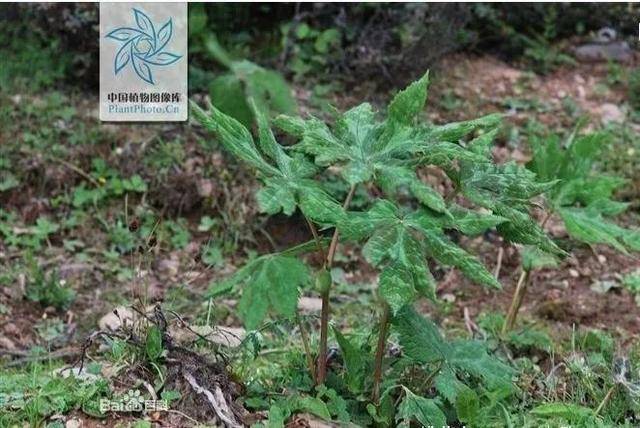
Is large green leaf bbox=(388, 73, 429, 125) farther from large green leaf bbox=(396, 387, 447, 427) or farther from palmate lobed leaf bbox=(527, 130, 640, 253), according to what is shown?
palmate lobed leaf bbox=(527, 130, 640, 253)

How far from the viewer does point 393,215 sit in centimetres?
211

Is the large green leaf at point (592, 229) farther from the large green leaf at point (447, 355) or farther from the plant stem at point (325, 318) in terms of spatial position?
the plant stem at point (325, 318)

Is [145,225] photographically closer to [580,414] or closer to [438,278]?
[438,278]

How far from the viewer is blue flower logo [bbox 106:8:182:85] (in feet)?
11.9

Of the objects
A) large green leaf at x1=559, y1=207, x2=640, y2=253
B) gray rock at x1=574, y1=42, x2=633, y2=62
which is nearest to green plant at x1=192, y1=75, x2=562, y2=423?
large green leaf at x1=559, y1=207, x2=640, y2=253

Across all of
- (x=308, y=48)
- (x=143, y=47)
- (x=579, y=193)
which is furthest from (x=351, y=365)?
(x=308, y=48)

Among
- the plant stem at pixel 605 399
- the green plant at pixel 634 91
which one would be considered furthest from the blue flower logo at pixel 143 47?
the green plant at pixel 634 91

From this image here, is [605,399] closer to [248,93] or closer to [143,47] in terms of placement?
[143,47]

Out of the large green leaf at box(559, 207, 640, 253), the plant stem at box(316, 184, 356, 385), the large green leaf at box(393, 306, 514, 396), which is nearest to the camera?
the plant stem at box(316, 184, 356, 385)

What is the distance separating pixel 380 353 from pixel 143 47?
189 cm

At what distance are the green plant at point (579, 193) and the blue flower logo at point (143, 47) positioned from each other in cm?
149

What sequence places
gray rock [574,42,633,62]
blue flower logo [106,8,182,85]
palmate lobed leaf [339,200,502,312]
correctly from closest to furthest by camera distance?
palmate lobed leaf [339,200,502,312]
blue flower logo [106,8,182,85]
gray rock [574,42,633,62]

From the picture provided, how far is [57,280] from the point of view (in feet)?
12.8

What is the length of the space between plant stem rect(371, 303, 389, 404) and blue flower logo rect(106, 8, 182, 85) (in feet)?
5.51
